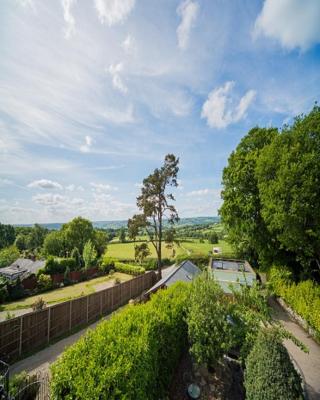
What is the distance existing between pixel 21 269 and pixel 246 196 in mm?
29272

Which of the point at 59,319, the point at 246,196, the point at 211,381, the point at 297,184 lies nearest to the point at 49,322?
the point at 59,319

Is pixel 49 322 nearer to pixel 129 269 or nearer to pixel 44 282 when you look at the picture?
pixel 44 282

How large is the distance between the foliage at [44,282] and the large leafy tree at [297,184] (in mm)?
23933

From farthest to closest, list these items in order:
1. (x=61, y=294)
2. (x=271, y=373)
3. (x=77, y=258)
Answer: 1. (x=77, y=258)
2. (x=61, y=294)
3. (x=271, y=373)

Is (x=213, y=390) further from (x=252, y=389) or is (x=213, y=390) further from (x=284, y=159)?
(x=284, y=159)

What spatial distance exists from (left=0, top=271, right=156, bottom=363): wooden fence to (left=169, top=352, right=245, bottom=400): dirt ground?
7.66 metres

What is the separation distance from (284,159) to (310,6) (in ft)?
19.6

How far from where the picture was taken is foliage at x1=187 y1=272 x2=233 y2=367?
6.18 metres

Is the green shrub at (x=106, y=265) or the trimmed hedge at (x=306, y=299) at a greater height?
the trimmed hedge at (x=306, y=299)

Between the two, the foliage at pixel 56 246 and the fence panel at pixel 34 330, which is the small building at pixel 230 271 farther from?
the foliage at pixel 56 246

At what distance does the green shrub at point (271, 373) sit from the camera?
4.63 meters

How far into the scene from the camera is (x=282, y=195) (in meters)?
10.7

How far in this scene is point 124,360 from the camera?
4.23 meters

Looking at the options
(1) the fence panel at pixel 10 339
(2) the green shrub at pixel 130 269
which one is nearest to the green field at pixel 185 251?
(2) the green shrub at pixel 130 269
